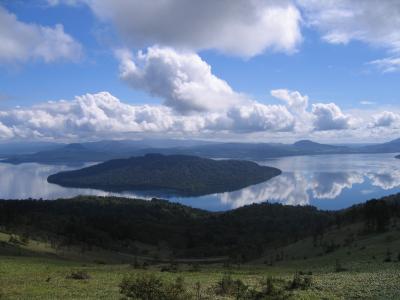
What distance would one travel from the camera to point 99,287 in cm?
2458

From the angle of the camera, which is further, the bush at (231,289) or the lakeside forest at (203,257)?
the lakeside forest at (203,257)

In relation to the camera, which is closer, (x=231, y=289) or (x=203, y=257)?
(x=231, y=289)

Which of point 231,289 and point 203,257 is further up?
point 231,289

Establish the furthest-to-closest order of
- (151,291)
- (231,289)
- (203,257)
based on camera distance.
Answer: (203,257) < (231,289) < (151,291)

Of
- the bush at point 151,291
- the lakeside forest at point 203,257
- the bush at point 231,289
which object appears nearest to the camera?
the bush at point 151,291

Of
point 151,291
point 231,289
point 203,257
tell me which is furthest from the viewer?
point 203,257

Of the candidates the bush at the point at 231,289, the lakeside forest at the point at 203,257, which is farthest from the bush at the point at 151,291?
the bush at the point at 231,289

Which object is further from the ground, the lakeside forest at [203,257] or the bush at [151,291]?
the bush at [151,291]

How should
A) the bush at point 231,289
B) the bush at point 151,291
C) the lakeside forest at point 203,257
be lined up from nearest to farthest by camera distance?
the bush at point 151,291
the bush at point 231,289
the lakeside forest at point 203,257

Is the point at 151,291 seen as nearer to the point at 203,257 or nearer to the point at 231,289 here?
the point at 231,289

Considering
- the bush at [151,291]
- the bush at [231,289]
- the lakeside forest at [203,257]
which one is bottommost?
the lakeside forest at [203,257]

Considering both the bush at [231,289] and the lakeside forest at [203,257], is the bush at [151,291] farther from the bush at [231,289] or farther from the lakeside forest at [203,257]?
the bush at [231,289]

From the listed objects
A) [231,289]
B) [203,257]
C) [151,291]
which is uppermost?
[151,291]

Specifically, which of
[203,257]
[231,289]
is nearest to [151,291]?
[231,289]
